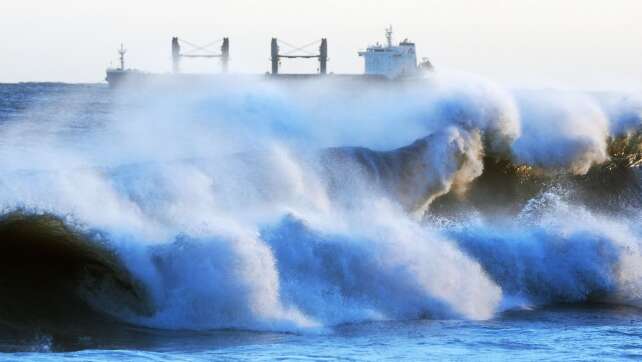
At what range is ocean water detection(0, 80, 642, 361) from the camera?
15.5 m

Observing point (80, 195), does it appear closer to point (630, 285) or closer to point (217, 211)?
point (217, 211)

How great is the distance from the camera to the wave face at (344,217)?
54.7 feet

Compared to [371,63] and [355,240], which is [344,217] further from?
[371,63]

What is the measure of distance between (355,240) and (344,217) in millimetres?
1106

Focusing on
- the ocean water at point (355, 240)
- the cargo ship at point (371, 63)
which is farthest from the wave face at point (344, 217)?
the cargo ship at point (371, 63)

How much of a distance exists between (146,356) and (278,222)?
204 inches

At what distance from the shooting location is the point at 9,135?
3344 centimetres

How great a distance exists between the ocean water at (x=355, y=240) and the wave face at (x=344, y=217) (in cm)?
3

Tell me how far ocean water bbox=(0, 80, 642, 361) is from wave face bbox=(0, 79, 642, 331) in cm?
3

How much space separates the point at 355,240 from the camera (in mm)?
18750

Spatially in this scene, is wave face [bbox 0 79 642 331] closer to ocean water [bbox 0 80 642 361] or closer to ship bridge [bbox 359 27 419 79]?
ocean water [bbox 0 80 642 361]

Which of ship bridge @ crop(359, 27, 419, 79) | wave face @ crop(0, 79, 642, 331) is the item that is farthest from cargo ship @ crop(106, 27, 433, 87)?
wave face @ crop(0, 79, 642, 331)

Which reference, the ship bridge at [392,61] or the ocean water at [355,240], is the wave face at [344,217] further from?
the ship bridge at [392,61]

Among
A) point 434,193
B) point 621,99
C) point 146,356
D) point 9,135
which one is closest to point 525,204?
point 434,193
